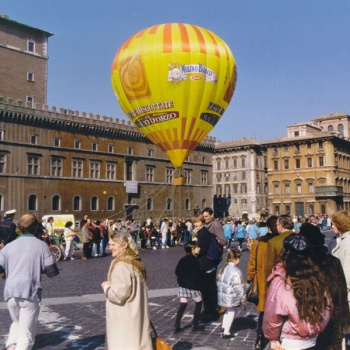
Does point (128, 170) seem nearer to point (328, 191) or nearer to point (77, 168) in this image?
point (77, 168)

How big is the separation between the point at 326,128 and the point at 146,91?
219 feet

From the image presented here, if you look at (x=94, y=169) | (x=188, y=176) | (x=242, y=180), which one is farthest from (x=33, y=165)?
(x=242, y=180)

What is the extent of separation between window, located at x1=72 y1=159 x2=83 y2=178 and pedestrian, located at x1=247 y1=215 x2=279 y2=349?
127 ft

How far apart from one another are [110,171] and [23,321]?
41.8m

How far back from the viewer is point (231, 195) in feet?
228

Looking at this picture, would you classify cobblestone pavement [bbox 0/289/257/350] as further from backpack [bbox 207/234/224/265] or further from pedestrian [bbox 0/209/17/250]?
pedestrian [bbox 0/209/17/250]

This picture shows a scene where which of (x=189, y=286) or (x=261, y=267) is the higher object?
(x=261, y=267)

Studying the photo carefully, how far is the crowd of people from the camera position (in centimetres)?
312

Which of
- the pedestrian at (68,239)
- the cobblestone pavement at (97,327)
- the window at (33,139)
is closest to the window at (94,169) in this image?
the window at (33,139)

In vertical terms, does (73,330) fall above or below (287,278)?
below

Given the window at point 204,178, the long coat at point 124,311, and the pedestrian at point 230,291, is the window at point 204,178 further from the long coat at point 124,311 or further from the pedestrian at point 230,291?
the long coat at point 124,311

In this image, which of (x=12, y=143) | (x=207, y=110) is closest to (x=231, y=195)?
(x=12, y=143)

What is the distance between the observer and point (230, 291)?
618cm

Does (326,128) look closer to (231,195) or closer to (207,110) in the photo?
(231,195)
